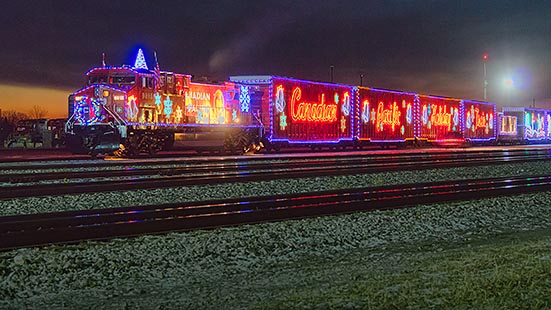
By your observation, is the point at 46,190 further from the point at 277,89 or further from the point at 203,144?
the point at 277,89

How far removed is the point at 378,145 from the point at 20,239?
32.3m

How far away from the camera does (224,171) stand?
18391 mm

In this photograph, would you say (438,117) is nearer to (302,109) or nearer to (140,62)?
(302,109)

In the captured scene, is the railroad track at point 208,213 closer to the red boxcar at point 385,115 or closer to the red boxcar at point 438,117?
the red boxcar at point 385,115

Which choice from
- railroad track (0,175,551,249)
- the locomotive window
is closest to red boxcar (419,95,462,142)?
the locomotive window

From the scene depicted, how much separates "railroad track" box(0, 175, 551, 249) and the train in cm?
1226

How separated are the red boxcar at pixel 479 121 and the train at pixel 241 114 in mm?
491

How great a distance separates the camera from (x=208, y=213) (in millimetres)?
10141

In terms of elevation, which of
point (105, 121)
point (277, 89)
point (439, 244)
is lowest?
point (439, 244)

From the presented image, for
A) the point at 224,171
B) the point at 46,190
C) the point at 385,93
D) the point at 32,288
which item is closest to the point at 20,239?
the point at 32,288

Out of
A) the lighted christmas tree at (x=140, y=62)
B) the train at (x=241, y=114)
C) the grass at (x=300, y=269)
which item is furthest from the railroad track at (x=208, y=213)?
the lighted christmas tree at (x=140, y=62)

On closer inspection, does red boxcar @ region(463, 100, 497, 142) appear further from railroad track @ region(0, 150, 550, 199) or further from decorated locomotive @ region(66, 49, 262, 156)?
decorated locomotive @ region(66, 49, 262, 156)

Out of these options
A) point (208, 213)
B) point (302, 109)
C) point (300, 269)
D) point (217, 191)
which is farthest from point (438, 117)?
point (300, 269)

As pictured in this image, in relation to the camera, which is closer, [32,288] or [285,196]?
[32,288]
